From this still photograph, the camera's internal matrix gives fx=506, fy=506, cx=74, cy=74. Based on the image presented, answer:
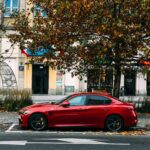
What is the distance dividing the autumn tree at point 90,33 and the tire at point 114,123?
5358 millimetres

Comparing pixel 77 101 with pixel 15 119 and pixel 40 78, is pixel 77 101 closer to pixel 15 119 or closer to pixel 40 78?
pixel 15 119

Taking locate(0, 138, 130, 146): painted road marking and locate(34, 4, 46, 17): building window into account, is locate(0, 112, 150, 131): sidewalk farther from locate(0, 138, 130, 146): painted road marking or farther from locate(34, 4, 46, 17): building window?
locate(0, 138, 130, 146): painted road marking

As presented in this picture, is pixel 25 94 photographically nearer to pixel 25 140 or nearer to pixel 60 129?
pixel 60 129

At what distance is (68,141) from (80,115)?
347cm

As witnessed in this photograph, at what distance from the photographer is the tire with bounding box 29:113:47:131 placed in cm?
1834

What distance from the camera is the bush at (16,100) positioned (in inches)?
1021

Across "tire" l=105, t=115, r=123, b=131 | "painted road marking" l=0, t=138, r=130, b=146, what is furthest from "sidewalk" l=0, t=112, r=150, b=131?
"painted road marking" l=0, t=138, r=130, b=146

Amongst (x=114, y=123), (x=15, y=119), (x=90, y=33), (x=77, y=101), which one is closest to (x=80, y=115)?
(x=77, y=101)

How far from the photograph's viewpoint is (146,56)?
24.3 meters

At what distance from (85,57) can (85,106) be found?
5.73m

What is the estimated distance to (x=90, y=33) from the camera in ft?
78.4

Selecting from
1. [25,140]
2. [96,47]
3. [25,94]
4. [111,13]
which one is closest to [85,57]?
[96,47]

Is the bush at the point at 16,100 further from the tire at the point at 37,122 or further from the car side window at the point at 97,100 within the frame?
the car side window at the point at 97,100

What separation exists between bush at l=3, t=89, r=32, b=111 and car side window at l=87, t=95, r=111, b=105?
7.88 meters
